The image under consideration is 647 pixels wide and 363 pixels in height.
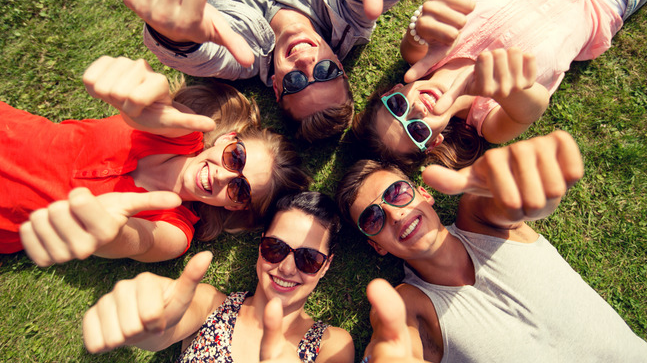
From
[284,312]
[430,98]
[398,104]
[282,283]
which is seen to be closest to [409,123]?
[398,104]

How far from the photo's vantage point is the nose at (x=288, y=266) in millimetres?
3047

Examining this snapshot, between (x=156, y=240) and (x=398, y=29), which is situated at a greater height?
(x=398, y=29)

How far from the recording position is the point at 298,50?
128 inches

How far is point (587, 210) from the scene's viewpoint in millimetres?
3834

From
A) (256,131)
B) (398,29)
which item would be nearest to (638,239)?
(398,29)


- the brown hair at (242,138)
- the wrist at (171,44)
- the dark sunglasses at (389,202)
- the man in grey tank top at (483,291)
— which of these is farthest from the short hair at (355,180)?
the wrist at (171,44)

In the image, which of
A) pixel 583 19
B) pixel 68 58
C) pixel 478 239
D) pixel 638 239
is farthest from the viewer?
pixel 68 58

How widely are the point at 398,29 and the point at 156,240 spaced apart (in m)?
3.82

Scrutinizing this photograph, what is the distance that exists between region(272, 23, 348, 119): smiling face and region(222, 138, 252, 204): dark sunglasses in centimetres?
77

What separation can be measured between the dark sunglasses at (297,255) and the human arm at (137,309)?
1.05 metres

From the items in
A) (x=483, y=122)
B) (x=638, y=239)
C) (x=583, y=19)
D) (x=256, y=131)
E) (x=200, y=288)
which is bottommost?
(x=200, y=288)

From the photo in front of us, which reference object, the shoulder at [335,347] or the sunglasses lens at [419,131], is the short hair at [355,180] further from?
the shoulder at [335,347]

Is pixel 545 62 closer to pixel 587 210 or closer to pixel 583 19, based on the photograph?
pixel 583 19

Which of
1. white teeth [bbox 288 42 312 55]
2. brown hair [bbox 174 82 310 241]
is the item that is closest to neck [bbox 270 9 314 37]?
white teeth [bbox 288 42 312 55]
